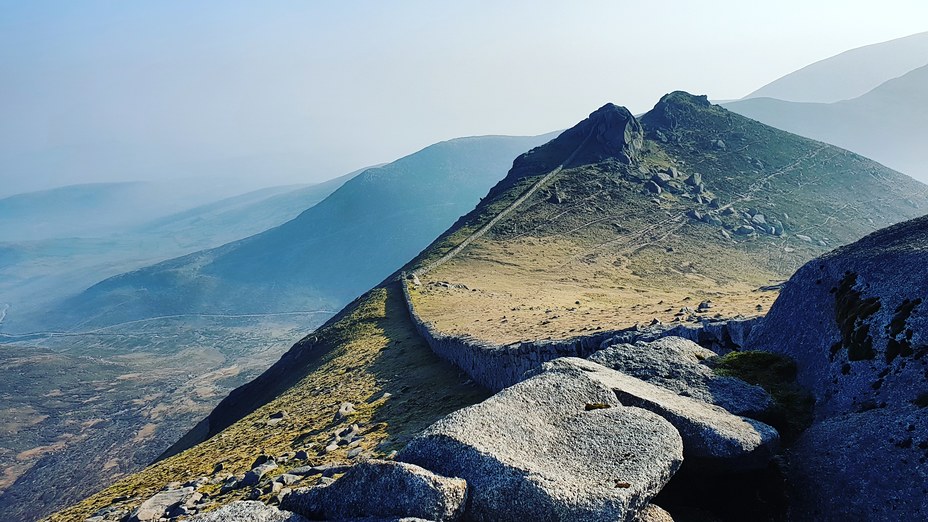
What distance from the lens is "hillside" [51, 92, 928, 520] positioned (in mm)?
23453

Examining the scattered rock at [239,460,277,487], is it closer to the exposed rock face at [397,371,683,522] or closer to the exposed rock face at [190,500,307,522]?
the exposed rock face at [190,500,307,522]

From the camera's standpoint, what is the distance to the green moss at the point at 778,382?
39.0 ft

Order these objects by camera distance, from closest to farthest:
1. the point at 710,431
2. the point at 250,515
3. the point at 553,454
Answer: the point at 250,515, the point at 553,454, the point at 710,431

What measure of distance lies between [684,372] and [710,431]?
10.6 ft

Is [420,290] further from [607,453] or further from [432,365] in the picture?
[607,453]

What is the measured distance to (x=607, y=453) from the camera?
9.47 m

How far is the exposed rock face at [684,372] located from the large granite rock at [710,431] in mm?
583

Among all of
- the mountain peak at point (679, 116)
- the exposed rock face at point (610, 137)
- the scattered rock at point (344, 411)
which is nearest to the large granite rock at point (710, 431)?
the scattered rock at point (344, 411)

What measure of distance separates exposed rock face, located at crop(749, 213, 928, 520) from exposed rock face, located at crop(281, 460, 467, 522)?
273 inches

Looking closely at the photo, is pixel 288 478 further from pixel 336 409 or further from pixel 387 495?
pixel 336 409

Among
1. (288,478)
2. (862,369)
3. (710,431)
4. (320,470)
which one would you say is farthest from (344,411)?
(862,369)

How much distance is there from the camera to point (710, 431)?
34.5ft

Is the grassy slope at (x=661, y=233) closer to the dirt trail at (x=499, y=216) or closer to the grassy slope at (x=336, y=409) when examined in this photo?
the dirt trail at (x=499, y=216)

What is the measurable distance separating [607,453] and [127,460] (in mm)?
129876
